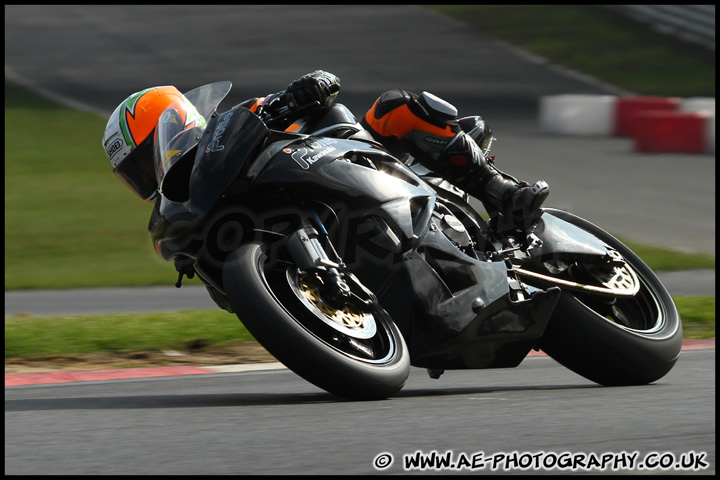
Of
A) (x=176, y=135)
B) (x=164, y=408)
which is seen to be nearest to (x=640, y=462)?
(x=164, y=408)

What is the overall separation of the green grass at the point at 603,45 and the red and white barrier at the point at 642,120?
10.6 feet

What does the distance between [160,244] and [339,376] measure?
37.3 inches

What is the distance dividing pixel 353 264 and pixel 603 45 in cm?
2308

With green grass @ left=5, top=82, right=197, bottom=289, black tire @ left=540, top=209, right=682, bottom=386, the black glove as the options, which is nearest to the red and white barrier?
green grass @ left=5, top=82, right=197, bottom=289

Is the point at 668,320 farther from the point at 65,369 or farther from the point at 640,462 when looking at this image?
the point at 65,369

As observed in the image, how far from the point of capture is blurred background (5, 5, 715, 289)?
14031 mm

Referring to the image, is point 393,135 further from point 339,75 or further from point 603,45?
point 603,45

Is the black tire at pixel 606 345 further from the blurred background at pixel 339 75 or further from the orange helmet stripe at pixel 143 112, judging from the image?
the blurred background at pixel 339 75

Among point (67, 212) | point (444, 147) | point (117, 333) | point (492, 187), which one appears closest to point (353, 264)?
point (444, 147)

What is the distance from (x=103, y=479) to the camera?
3258 mm

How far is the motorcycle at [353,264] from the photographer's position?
426 centimetres

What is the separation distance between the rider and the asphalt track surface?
0.87 metres

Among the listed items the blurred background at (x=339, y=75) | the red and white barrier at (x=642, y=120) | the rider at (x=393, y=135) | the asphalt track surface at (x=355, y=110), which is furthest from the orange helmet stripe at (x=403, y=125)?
the red and white barrier at (x=642, y=120)

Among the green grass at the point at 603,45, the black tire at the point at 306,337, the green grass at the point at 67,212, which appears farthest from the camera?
the green grass at the point at 603,45
